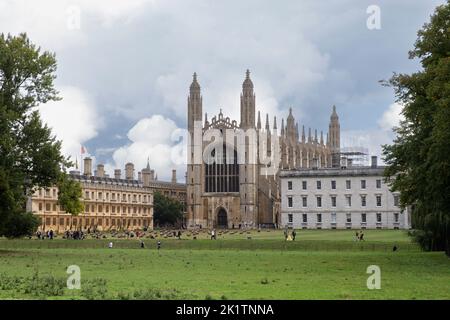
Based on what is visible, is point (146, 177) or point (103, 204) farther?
point (146, 177)

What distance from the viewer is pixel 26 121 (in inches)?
2061

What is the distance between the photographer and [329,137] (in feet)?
618

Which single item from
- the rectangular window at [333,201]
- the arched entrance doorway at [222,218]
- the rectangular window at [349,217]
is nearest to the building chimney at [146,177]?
the arched entrance doorway at [222,218]

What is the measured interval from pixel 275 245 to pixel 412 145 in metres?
23.1

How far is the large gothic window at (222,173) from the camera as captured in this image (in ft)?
470

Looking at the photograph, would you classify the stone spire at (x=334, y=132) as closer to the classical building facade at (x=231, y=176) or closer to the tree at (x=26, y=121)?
the classical building facade at (x=231, y=176)

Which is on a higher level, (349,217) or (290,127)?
(290,127)

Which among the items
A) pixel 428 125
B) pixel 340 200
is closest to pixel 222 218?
pixel 340 200

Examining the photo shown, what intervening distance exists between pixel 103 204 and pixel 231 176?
24.2 metres

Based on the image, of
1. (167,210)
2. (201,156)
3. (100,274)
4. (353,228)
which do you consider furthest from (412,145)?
(167,210)

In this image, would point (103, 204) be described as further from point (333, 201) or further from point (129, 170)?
point (333, 201)

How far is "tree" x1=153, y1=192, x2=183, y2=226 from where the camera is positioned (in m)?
156

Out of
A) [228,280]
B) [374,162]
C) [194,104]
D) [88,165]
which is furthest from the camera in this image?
[194,104]
